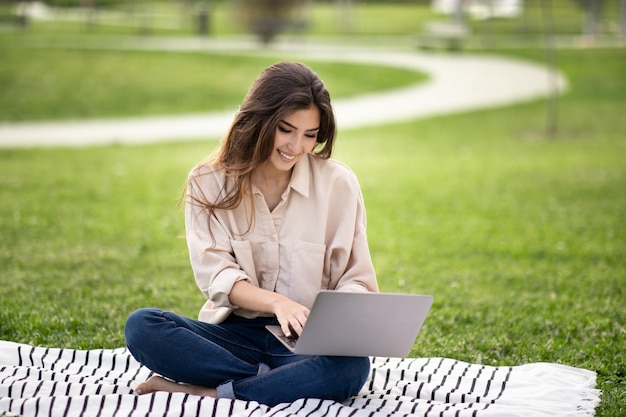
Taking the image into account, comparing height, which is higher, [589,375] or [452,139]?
[589,375]

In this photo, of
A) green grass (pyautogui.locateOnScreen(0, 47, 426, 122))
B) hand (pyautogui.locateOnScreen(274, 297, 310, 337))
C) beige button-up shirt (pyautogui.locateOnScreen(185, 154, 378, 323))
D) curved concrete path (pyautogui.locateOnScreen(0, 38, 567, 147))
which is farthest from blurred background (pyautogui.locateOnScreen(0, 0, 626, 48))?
hand (pyautogui.locateOnScreen(274, 297, 310, 337))

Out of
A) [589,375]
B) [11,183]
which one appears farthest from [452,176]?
[589,375]

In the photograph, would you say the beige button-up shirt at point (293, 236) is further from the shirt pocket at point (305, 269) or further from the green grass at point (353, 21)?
the green grass at point (353, 21)

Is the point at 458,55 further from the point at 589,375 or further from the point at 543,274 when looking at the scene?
the point at 589,375

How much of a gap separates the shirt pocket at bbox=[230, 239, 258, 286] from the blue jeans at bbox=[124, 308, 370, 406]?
29cm

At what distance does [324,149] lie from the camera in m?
3.56

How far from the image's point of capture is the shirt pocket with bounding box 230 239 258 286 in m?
3.48

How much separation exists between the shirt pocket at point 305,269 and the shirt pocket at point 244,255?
153 mm

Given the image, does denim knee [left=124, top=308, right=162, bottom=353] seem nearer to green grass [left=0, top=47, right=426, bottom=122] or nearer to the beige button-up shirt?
the beige button-up shirt

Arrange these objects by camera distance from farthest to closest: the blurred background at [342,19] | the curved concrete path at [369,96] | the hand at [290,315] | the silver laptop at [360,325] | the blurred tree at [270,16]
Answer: the blurred background at [342,19] → the blurred tree at [270,16] → the curved concrete path at [369,96] → the hand at [290,315] → the silver laptop at [360,325]

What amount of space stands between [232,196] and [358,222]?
504 mm

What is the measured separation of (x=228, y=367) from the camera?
339 cm

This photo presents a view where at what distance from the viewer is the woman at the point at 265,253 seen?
335 centimetres

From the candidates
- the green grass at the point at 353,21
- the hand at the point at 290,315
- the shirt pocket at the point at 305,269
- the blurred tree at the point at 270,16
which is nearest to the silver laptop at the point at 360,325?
the hand at the point at 290,315
